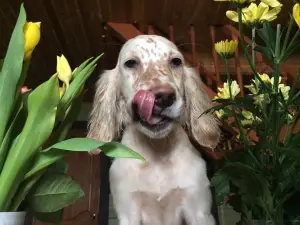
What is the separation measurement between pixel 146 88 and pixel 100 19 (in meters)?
1.40

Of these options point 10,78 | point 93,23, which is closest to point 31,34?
point 10,78

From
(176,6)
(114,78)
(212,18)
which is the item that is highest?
(114,78)

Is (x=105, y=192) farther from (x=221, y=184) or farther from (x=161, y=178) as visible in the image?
(x=221, y=184)

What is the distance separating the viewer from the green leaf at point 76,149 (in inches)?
16.8

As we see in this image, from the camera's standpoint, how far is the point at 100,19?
205 cm

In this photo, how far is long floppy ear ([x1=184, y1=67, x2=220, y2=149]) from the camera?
930 millimetres

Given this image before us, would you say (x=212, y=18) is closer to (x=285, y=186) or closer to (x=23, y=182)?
(x=285, y=186)

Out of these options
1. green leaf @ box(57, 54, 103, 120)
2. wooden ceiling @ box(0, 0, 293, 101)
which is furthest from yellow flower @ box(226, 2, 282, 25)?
wooden ceiling @ box(0, 0, 293, 101)

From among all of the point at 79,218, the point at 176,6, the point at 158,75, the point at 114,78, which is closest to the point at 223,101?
the point at 158,75

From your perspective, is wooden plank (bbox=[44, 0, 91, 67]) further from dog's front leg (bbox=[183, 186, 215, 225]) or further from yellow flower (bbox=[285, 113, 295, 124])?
yellow flower (bbox=[285, 113, 295, 124])

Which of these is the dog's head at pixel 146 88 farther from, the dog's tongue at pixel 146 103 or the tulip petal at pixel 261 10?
the tulip petal at pixel 261 10

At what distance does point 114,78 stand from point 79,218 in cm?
218

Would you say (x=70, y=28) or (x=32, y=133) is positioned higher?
(x=32, y=133)

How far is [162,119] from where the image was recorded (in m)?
0.76
